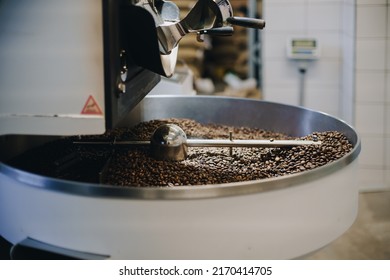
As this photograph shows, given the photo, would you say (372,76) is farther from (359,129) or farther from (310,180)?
(310,180)

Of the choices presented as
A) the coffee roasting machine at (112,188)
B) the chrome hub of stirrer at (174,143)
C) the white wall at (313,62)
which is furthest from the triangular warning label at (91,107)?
the white wall at (313,62)

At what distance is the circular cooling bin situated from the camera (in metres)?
1.23

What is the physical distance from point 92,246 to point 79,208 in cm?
8

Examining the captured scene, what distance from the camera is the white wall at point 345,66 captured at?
10.1 ft

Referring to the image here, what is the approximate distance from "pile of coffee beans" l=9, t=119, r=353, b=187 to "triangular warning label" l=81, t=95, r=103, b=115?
0.18 meters

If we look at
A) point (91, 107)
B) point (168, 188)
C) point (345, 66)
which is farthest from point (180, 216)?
point (345, 66)

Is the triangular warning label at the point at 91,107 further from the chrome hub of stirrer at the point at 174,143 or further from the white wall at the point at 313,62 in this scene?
the white wall at the point at 313,62

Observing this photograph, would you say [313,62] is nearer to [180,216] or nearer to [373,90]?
[373,90]

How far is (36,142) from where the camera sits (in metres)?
1.71

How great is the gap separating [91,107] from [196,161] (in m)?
0.36

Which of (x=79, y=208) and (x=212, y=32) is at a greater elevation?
(x=212, y=32)

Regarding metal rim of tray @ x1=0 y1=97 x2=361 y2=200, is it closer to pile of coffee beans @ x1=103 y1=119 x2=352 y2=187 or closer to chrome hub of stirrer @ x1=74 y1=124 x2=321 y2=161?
pile of coffee beans @ x1=103 y1=119 x2=352 y2=187

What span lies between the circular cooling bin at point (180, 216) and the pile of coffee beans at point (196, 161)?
0.47ft
